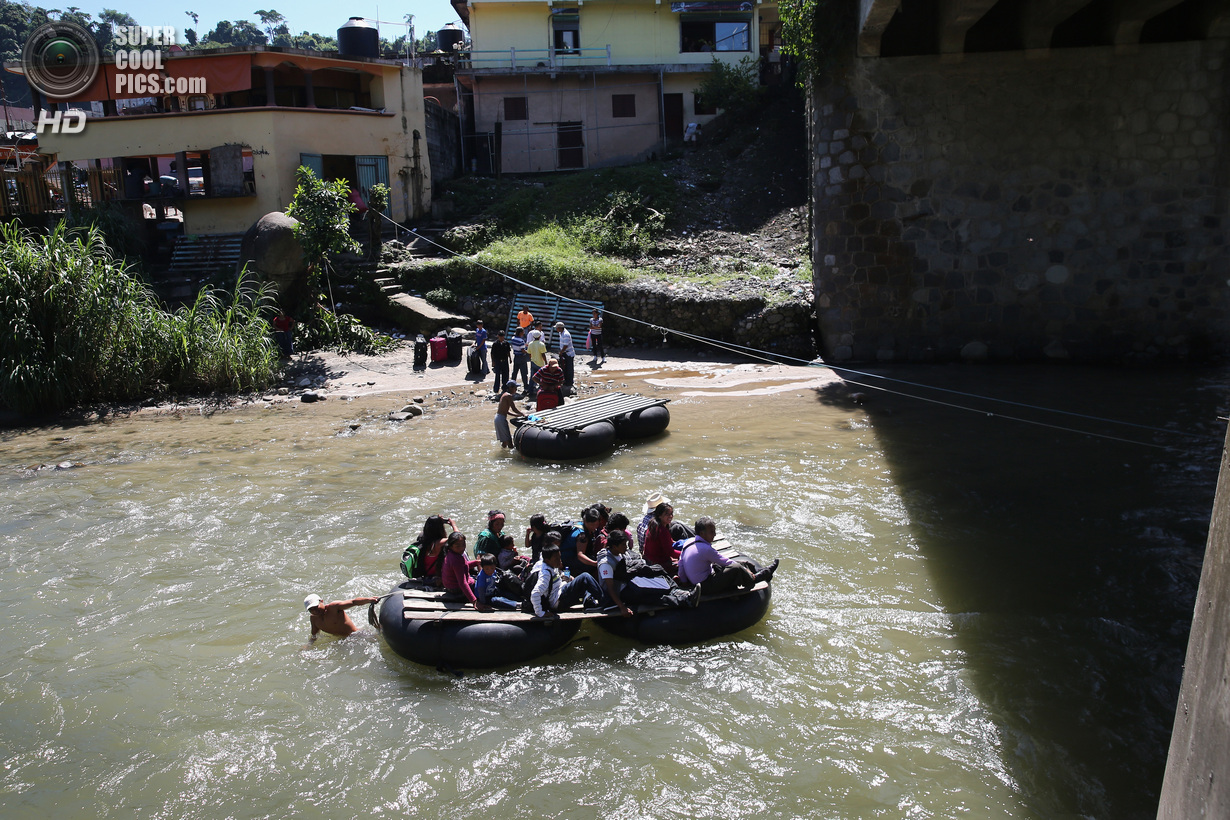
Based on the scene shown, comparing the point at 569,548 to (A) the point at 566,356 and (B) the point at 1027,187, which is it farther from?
(B) the point at 1027,187

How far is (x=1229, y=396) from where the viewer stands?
13.0 meters

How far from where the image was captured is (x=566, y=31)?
98.1 feet

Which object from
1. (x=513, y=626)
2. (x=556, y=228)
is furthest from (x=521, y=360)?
(x=513, y=626)

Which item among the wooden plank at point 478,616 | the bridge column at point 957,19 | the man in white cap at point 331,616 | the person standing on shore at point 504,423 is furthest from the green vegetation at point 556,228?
the wooden plank at point 478,616

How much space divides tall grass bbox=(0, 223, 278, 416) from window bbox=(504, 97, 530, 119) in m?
15.7

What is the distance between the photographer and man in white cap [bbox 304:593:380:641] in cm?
747

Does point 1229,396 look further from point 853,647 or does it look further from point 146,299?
point 146,299

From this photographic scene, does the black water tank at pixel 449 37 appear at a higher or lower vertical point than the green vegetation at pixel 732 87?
higher

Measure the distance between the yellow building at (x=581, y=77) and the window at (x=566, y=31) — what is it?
33 mm

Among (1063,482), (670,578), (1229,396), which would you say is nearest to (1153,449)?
(1063,482)

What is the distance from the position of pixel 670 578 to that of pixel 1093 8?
12637 mm

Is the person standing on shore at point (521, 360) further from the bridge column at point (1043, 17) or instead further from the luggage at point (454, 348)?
the bridge column at point (1043, 17)

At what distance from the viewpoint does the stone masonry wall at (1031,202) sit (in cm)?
1444

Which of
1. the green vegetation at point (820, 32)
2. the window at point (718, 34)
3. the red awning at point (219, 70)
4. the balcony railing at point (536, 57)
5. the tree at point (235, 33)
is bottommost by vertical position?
the green vegetation at point (820, 32)
